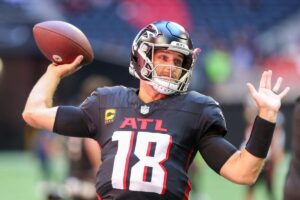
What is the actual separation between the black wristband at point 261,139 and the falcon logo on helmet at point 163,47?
0.53 meters

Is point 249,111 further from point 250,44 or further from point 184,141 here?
point 250,44

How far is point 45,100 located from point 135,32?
51.8ft

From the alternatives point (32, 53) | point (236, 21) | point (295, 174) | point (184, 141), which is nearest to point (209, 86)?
point (236, 21)

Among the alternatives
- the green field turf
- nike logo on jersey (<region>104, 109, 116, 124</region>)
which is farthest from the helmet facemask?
A: the green field turf

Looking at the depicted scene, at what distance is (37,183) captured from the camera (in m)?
13.9

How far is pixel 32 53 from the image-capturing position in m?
18.9

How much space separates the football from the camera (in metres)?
4.18

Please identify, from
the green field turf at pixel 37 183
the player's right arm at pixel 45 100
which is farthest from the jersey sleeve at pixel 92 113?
the green field turf at pixel 37 183

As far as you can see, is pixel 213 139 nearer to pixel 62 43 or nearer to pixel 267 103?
pixel 267 103

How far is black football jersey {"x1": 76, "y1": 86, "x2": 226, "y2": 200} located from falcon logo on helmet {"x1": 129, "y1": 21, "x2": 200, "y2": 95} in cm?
9

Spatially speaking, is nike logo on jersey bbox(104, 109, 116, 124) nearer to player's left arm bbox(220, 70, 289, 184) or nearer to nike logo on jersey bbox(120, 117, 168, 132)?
nike logo on jersey bbox(120, 117, 168, 132)

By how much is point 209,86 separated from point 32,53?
14.7 ft

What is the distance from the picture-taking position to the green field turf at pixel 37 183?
460 inches

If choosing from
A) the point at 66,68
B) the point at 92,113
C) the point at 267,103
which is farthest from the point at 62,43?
the point at 267,103
